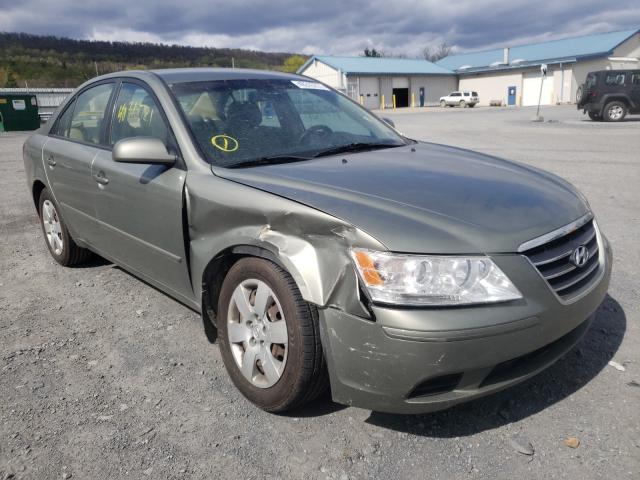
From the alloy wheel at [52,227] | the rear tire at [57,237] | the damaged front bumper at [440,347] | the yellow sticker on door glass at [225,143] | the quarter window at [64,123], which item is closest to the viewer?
the damaged front bumper at [440,347]

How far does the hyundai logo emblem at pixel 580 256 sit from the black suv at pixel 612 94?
20302 millimetres

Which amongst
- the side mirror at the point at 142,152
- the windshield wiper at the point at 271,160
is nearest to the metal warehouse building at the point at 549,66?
the windshield wiper at the point at 271,160

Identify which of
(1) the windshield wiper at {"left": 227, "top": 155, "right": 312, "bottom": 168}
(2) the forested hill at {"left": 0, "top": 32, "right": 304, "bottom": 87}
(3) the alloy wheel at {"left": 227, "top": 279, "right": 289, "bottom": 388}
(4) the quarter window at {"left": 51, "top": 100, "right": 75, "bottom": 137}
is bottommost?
(3) the alloy wheel at {"left": 227, "top": 279, "right": 289, "bottom": 388}

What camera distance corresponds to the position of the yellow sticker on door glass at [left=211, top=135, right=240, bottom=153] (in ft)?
9.42

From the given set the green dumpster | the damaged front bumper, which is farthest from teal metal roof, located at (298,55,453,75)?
the damaged front bumper

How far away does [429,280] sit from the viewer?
1958 mm

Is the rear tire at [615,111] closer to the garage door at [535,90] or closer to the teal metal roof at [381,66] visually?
the garage door at [535,90]

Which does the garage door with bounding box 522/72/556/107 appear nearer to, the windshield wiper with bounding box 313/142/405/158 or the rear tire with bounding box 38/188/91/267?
the windshield wiper with bounding box 313/142/405/158

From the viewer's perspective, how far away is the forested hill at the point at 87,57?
230ft

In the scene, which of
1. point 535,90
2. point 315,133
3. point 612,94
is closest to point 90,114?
point 315,133

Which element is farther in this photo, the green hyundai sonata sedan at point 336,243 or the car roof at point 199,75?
the car roof at point 199,75

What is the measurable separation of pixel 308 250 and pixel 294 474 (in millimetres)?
900

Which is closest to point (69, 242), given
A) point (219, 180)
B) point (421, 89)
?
point (219, 180)

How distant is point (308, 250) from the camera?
2143 millimetres
